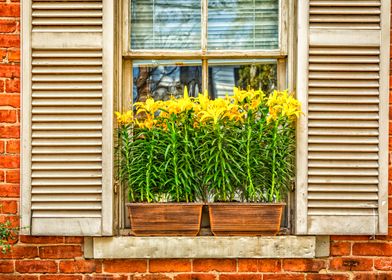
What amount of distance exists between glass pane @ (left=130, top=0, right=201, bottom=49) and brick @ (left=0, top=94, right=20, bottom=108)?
763mm

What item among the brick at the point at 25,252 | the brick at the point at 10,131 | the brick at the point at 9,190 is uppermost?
the brick at the point at 10,131

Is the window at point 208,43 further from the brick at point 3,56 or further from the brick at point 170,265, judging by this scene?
the brick at point 3,56

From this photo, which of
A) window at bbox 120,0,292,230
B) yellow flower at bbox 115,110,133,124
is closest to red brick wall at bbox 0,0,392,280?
window at bbox 120,0,292,230

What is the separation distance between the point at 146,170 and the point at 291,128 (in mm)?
876

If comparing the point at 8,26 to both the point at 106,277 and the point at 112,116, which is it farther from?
the point at 106,277

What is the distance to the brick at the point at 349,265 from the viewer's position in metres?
3.94

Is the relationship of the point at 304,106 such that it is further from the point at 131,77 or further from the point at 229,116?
the point at 131,77

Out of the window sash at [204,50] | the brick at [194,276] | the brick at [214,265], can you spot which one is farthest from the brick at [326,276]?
the window sash at [204,50]

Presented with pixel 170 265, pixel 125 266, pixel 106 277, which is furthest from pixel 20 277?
pixel 170 265

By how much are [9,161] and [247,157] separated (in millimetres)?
1383

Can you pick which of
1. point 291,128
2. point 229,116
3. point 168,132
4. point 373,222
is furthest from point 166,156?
point 373,222

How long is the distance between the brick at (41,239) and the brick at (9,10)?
4.26 ft

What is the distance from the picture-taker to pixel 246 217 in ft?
12.6

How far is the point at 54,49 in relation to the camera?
3.88 m
